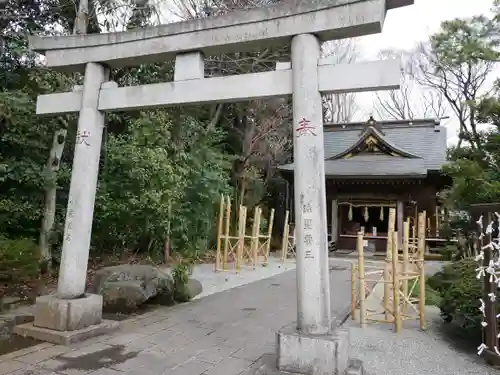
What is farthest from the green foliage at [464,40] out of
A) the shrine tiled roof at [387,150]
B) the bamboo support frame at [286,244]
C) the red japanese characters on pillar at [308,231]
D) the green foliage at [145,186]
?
the red japanese characters on pillar at [308,231]

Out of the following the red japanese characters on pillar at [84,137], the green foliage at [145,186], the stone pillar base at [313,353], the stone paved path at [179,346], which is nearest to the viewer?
the stone pillar base at [313,353]

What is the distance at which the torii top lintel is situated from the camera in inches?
170

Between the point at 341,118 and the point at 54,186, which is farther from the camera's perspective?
the point at 341,118

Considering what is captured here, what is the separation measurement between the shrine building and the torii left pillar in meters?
14.2

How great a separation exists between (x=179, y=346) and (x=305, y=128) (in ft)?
10.5

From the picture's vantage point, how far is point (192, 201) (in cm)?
1448

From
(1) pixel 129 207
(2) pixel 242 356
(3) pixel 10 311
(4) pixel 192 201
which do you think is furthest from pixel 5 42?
(2) pixel 242 356

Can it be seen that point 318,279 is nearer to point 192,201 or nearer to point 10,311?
point 10,311

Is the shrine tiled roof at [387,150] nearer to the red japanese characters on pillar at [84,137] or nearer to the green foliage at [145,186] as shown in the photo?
the green foliage at [145,186]

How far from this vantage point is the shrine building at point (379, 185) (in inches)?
717

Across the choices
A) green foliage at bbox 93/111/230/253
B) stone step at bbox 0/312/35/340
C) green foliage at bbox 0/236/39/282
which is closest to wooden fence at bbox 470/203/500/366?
stone step at bbox 0/312/35/340

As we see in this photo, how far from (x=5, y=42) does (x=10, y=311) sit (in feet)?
20.8

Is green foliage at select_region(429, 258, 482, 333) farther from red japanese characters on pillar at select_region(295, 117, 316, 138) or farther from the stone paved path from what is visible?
red japanese characters on pillar at select_region(295, 117, 316, 138)

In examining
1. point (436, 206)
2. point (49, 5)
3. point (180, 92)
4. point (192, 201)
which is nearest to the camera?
point (180, 92)
